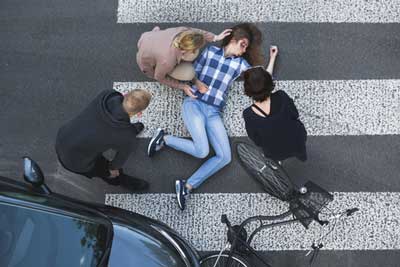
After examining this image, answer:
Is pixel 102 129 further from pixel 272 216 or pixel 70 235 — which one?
pixel 272 216

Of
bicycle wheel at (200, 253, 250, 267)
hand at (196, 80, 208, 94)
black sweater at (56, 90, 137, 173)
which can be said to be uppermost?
hand at (196, 80, 208, 94)

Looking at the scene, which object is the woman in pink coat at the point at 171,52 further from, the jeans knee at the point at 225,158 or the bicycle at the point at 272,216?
the bicycle at the point at 272,216

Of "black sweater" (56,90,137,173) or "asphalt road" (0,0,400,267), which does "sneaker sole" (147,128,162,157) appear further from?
"black sweater" (56,90,137,173)

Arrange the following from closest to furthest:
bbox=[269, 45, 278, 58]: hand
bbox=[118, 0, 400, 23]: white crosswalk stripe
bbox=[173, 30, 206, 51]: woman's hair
Result: bbox=[173, 30, 206, 51]: woman's hair → bbox=[269, 45, 278, 58]: hand → bbox=[118, 0, 400, 23]: white crosswalk stripe

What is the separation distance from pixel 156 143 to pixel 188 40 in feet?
4.28

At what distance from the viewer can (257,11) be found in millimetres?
5641

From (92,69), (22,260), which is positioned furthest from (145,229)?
(92,69)

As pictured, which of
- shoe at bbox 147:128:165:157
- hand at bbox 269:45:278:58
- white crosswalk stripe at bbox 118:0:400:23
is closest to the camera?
shoe at bbox 147:128:165:157

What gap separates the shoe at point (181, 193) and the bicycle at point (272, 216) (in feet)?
1.84

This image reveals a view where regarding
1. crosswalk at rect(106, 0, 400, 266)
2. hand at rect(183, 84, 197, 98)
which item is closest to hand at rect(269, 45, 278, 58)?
crosswalk at rect(106, 0, 400, 266)

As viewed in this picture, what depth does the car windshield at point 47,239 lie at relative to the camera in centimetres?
386

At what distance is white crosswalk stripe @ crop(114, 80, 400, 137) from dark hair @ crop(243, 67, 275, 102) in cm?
120

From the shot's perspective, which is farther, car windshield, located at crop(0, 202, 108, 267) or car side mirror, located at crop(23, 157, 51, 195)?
car side mirror, located at crop(23, 157, 51, 195)

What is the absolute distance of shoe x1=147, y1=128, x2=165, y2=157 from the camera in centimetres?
524
